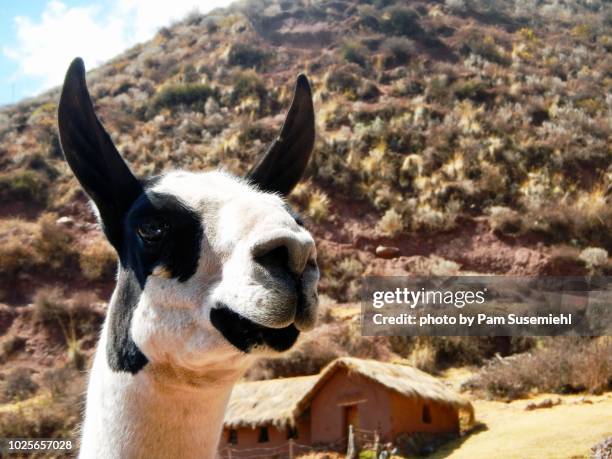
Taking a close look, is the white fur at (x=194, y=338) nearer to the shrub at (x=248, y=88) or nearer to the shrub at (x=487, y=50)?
the shrub at (x=248, y=88)

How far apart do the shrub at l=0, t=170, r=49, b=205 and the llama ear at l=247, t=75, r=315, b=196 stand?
3007 centimetres

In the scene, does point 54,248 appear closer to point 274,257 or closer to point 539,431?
point 539,431

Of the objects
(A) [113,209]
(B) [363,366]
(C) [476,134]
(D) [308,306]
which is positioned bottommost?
(B) [363,366]

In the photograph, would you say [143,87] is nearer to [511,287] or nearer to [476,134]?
[476,134]

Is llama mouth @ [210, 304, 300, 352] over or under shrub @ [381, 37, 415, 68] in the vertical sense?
under

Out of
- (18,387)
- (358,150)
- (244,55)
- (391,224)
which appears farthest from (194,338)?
(244,55)

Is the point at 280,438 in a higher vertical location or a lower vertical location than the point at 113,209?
lower

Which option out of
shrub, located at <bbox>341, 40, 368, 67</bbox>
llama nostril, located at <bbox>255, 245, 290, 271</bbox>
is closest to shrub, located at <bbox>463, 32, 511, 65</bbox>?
shrub, located at <bbox>341, 40, 368, 67</bbox>

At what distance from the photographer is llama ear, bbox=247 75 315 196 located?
326cm

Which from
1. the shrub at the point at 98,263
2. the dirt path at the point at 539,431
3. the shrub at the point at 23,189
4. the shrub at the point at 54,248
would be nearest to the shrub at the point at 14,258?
the shrub at the point at 54,248

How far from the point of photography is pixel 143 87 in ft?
142

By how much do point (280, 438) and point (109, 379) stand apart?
1369 centimetres

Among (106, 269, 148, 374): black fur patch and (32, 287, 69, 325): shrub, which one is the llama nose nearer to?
(106, 269, 148, 374): black fur patch

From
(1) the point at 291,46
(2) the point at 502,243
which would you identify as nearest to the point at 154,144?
(1) the point at 291,46
